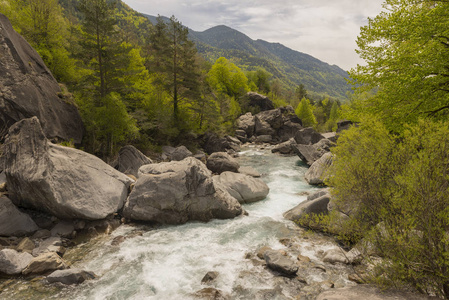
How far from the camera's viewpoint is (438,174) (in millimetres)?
6371

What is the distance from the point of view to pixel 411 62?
1122cm

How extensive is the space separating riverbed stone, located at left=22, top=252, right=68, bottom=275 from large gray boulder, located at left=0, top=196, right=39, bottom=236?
3294 millimetres

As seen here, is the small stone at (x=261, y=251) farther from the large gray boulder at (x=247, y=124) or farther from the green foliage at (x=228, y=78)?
the green foliage at (x=228, y=78)

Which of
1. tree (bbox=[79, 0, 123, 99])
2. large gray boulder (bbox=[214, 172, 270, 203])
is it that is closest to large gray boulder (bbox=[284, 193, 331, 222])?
large gray boulder (bbox=[214, 172, 270, 203])

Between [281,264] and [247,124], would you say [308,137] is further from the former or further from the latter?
[281,264]

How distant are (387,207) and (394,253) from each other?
131cm

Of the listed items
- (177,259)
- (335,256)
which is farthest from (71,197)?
(335,256)

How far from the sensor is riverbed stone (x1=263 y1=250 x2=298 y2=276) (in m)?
10.7

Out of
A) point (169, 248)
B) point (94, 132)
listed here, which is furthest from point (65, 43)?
point (169, 248)

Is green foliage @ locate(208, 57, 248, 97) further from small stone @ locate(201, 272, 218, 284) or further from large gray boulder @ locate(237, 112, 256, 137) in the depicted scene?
small stone @ locate(201, 272, 218, 284)

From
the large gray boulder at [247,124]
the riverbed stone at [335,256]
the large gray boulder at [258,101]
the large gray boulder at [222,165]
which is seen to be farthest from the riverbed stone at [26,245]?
the large gray boulder at [258,101]

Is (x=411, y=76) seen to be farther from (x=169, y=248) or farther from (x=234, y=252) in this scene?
(x=169, y=248)

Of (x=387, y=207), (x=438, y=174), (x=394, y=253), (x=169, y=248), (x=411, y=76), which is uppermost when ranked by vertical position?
(x=411, y=76)

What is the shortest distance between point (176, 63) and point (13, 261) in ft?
92.6
